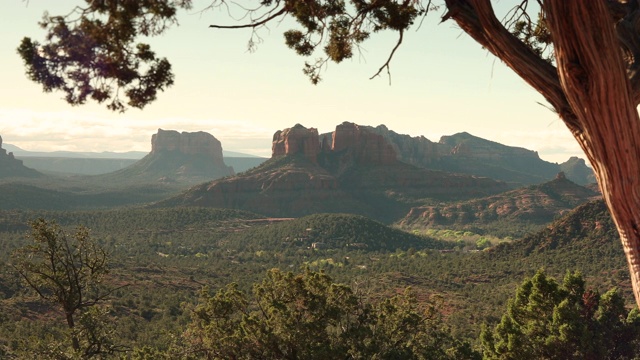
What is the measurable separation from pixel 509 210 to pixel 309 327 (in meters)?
123

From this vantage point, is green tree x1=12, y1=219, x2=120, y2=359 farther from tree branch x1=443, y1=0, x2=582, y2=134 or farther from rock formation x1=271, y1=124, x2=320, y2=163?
rock formation x1=271, y1=124, x2=320, y2=163

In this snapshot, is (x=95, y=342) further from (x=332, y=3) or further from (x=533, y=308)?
(x=533, y=308)

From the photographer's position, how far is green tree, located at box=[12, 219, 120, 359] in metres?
15.5

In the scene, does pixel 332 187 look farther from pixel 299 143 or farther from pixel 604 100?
pixel 604 100

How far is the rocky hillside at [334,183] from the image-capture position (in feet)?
461

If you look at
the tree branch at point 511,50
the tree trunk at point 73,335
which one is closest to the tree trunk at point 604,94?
the tree branch at point 511,50

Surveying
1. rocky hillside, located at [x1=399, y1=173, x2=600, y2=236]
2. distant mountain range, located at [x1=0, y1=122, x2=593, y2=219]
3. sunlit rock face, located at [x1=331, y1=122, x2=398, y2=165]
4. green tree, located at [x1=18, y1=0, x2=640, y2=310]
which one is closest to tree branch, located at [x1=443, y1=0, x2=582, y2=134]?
green tree, located at [x1=18, y1=0, x2=640, y2=310]

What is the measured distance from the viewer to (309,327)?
1888 cm

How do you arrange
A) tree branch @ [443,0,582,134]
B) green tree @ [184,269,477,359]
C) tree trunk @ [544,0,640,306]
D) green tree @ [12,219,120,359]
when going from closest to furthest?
tree trunk @ [544,0,640,306], tree branch @ [443,0,582,134], green tree @ [12,219,120,359], green tree @ [184,269,477,359]

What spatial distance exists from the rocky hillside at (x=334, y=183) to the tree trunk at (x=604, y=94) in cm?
13153

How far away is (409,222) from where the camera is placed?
141 metres

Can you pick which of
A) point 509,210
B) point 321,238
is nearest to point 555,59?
point 321,238

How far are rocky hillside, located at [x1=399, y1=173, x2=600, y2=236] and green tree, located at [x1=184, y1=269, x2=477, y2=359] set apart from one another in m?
104

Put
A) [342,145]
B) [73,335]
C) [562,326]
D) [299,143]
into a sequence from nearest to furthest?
[73,335] → [562,326] → [299,143] → [342,145]
